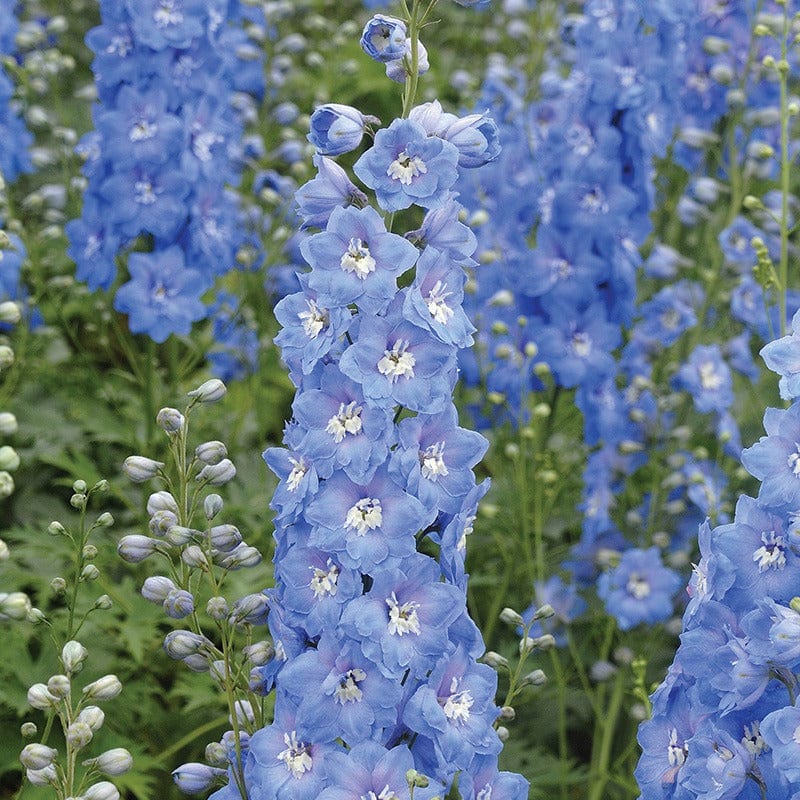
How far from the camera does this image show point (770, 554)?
1.98m

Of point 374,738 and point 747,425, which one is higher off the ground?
point 374,738

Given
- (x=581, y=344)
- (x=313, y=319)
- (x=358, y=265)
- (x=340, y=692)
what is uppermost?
(x=358, y=265)

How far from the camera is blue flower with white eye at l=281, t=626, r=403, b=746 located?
1.98m

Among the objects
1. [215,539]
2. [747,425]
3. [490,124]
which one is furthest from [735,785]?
[747,425]

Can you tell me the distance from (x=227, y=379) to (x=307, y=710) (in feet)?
9.23

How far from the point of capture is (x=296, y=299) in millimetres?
2072

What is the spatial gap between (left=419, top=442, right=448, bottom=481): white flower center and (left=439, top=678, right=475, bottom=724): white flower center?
1.18 ft

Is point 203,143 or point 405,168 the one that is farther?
point 203,143

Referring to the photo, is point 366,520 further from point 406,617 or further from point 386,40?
point 386,40

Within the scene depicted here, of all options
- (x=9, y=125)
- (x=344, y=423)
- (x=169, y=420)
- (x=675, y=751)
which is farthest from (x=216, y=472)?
(x=9, y=125)

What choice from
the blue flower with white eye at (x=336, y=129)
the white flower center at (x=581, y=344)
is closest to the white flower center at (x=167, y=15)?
the white flower center at (x=581, y=344)

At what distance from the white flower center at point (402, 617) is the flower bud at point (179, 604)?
0.36m

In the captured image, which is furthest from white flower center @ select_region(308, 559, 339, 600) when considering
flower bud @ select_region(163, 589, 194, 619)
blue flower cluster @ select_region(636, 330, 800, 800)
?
blue flower cluster @ select_region(636, 330, 800, 800)

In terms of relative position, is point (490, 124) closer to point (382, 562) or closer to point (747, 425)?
point (382, 562)
